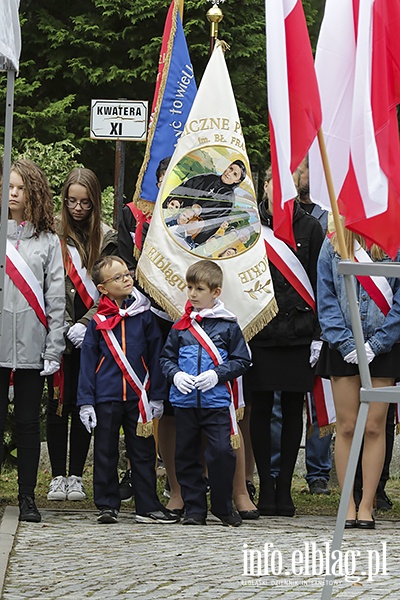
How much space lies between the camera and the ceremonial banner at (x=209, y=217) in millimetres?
8117

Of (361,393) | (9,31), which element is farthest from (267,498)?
(361,393)

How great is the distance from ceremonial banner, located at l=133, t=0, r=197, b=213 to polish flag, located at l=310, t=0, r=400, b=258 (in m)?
3.60

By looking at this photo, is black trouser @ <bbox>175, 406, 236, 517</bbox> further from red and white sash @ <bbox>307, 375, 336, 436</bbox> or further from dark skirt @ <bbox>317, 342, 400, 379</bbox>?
red and white sash @ <bbox>307, 375, 336, 436</bbox>

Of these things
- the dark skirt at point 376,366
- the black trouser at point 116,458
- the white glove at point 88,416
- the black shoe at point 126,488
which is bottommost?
the black shoe at point 126,488

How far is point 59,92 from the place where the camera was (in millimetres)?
23594

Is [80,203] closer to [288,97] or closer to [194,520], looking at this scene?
[194,520]

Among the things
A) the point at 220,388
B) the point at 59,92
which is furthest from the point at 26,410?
the point at 59,92

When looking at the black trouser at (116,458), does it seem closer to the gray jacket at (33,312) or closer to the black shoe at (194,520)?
the black shoe at (194,520)

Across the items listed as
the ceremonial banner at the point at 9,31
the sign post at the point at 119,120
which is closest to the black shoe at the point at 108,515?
the ceremonial banner at the point at 9,31

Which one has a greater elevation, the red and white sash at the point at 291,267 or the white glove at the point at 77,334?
the red and white sash at the point at 291,267

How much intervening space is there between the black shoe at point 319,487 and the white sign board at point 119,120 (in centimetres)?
285

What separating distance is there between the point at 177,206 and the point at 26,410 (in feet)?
5.18

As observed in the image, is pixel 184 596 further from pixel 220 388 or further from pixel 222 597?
pixel 220 388

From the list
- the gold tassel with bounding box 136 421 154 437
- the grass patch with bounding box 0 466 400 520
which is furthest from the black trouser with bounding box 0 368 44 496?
the gold tassel with bounding box 136 421 154 437
